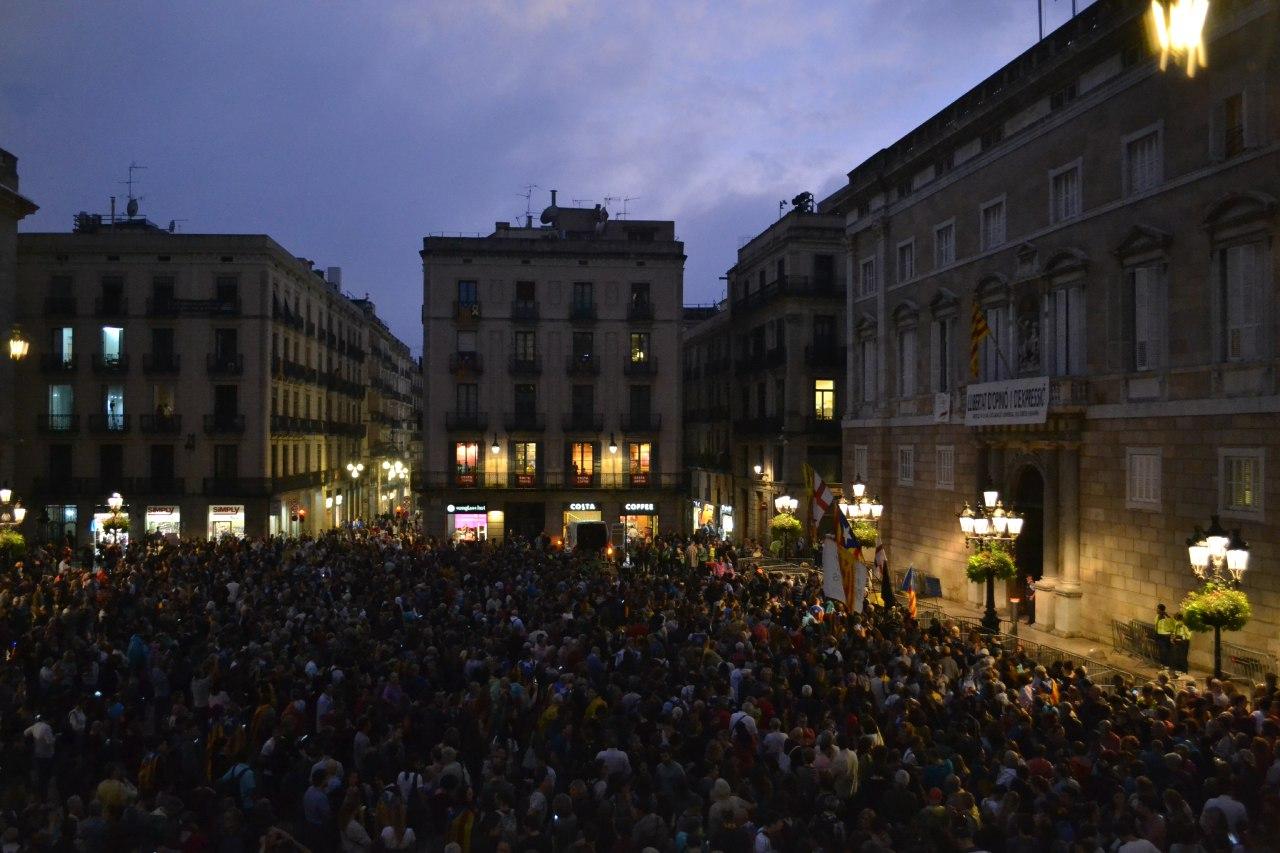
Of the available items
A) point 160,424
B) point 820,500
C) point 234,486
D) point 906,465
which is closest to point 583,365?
point 234,486

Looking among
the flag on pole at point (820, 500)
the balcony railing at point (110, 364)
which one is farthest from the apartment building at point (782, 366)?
the balcony railing at point (110, 364)

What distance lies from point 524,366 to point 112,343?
1951cm

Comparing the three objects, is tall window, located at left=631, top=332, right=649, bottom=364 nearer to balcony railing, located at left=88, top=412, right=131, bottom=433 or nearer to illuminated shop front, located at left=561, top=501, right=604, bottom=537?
illuminated shop front, located at left=561, top=501, right=604, bottom=537

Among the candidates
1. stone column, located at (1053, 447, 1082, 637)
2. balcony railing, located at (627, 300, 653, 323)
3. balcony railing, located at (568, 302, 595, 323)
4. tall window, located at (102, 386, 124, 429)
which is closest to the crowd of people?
stone column, located at (1053, 447, 1082, 637)

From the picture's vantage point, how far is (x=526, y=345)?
168 ft

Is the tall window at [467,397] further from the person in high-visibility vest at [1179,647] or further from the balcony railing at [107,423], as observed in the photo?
the person in high-visibility vest at [1179,647]

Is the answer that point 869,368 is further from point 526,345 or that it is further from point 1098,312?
point 526,345

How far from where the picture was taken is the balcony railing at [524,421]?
50.5m

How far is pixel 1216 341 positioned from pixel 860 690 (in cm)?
1201

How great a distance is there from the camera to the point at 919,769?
415 inches

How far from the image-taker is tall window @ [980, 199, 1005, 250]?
27.9 meters

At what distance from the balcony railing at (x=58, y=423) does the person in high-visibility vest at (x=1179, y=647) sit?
149ft

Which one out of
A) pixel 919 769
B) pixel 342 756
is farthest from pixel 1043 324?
pixel 342 756

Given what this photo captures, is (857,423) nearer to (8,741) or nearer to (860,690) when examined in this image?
(860,690)
